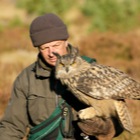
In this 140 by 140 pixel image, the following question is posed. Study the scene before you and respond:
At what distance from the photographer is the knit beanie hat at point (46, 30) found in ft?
16.3

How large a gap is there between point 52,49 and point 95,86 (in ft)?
1.75

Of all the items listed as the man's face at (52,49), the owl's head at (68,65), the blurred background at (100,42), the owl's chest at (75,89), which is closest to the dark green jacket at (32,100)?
the man's face at (52,49)

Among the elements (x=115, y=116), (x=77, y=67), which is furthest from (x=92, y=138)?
(x=77, y=67)

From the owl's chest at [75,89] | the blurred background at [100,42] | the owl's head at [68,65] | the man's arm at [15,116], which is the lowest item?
the blurred background at [100,42]

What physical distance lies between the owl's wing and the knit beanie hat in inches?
19.3

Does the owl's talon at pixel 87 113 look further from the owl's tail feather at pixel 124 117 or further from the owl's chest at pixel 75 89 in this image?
the owl's tail feather at pixel 124 117

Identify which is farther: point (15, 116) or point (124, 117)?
point (15, 116)

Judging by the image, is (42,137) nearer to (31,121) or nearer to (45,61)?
(31,121)

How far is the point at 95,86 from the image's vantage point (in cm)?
460

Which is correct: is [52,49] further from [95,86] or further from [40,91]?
[95,86]

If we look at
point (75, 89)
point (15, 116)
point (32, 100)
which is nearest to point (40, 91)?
point (32, 100)

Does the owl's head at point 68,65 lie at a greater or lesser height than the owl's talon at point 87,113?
greater

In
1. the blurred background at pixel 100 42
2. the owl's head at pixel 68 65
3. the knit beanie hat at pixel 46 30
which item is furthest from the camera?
the blurred background at pixel 100 42

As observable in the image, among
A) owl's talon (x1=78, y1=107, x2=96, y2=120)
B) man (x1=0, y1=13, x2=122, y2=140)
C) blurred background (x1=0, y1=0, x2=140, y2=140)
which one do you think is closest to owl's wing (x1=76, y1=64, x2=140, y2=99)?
owl's talon (x1=78, y1=107, x2=96, y2=120)
